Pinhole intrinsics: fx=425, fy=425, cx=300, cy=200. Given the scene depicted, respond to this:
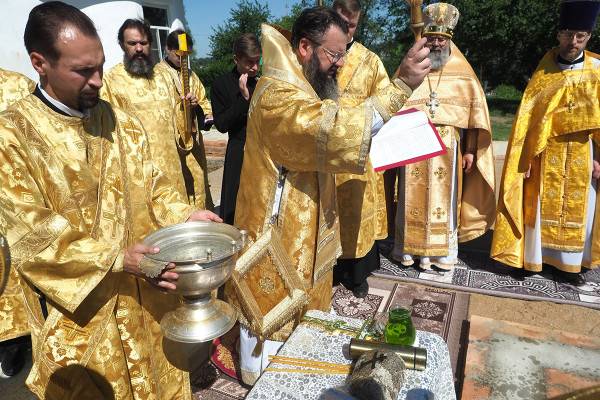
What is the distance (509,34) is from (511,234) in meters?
24.2

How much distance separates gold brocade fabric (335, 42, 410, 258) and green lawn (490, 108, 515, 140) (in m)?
10.9

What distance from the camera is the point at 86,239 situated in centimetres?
174

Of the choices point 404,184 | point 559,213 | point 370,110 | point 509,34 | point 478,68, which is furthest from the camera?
point 478,68

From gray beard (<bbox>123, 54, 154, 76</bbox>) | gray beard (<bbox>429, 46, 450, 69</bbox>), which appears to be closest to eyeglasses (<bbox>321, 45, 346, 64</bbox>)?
gray beard (<bbox>429, 46, 450, 69</bbox>)

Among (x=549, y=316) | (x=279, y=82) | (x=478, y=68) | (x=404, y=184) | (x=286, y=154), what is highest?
(x=279, y=82)

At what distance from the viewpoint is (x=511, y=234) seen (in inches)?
169

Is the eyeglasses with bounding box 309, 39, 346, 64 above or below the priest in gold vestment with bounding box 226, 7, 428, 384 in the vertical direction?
above

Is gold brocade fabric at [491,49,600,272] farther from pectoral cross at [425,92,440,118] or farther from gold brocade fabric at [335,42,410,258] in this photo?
gold brocade fabric at [335,42,410,258]

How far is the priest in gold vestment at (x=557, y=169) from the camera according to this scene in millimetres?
3770

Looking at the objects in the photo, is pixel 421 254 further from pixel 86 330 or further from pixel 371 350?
pixel 86 330

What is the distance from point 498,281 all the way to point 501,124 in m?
14.1

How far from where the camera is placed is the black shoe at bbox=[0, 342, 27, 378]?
3115 millimetres

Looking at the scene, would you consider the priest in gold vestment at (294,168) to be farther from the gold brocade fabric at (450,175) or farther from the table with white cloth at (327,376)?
the gold brocade fabric at (450,175)

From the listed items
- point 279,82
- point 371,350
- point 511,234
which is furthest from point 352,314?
point 279,82
